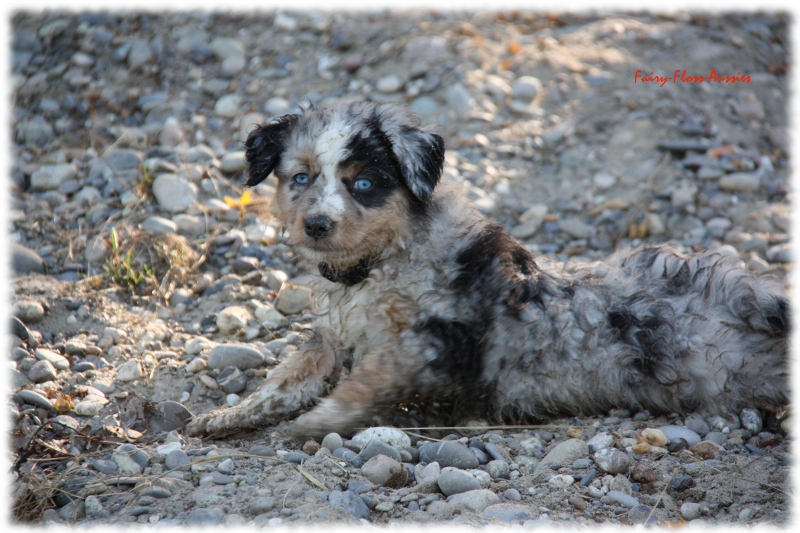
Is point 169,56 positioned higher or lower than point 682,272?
higher

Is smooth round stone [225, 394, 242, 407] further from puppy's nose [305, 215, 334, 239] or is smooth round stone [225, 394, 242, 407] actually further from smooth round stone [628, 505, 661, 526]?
smooth round stone [628, 505, 661, 526]

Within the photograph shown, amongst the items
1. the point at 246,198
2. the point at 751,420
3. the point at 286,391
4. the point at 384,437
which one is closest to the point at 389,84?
the point at 246,198

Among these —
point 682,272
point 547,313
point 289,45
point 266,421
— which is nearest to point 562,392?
point 547,313

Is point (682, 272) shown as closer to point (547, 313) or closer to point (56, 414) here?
point (547, 313)

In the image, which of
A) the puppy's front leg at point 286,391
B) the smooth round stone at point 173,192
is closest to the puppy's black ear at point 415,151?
the puppy's front leg at point 286,391

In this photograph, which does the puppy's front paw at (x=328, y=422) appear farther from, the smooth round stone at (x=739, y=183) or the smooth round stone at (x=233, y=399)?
the smooth round stone at (x=739, y=183)
